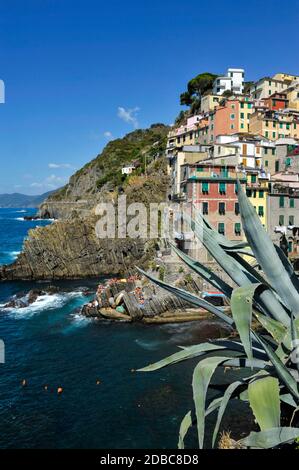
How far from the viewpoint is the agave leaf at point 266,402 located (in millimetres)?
3949

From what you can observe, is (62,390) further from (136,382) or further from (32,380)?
(136,382)

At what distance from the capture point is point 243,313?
3795 millimetres

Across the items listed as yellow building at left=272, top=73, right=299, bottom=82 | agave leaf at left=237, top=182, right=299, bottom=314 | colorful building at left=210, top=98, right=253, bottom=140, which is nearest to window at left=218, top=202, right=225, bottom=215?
colorful building at left=210, top=98, right=253, bottom=140

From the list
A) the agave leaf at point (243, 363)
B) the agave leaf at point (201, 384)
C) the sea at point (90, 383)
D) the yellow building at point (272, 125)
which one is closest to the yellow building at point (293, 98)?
the yellow building at point (272, 125)

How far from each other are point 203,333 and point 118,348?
670 centimetres

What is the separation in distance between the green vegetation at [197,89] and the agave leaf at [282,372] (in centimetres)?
8691

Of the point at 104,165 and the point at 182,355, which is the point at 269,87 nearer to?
the point at 104,165

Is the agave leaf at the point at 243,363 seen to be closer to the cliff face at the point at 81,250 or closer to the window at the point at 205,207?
the window at the point at 205,207

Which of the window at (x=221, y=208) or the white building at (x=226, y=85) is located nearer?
the window at (x=221, y=208)

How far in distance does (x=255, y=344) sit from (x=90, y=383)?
17.5 metres

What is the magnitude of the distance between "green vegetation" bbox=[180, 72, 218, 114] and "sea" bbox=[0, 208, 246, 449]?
68114 millimetres

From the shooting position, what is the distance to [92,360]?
24031 millimetres

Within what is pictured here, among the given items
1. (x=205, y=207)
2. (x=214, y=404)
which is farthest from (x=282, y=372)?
(x=205, y=207)

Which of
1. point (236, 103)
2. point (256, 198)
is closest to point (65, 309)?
point (256, 198)
